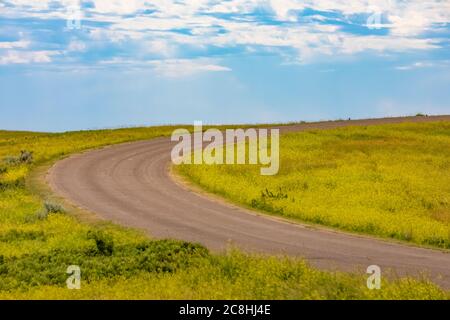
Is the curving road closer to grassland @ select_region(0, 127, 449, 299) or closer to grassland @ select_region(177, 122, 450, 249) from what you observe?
grassland @ select_region(177, 122, 450, 249)

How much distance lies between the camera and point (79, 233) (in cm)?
2664

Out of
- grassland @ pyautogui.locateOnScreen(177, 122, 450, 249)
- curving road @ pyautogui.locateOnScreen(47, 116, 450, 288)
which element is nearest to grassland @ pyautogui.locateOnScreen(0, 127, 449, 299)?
curving road @ pyautogui.locateOnScreen(47, 116, 450, 288)

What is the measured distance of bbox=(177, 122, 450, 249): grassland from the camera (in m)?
30.1

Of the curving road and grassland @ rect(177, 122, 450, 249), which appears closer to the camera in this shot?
the curving road

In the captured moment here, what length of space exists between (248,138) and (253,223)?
116ft

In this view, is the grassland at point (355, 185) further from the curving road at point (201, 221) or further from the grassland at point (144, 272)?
the grassland at point (144, 272)

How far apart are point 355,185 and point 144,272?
21.9 m

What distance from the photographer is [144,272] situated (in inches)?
800

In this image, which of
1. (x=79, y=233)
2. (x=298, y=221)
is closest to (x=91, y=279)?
(x=79, y=233)

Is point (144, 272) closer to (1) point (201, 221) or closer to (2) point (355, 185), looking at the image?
(1) point (201, 221)

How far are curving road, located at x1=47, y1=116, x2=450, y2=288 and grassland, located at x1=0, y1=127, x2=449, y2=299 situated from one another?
2.19 meters

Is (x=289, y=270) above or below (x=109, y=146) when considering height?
below

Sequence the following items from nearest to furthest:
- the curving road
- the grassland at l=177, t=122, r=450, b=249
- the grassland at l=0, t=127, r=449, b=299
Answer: the grassland at l=0, t=127, r=449, b=299, the curving road, the grassland at l=177, t=122, r=450, b=249
